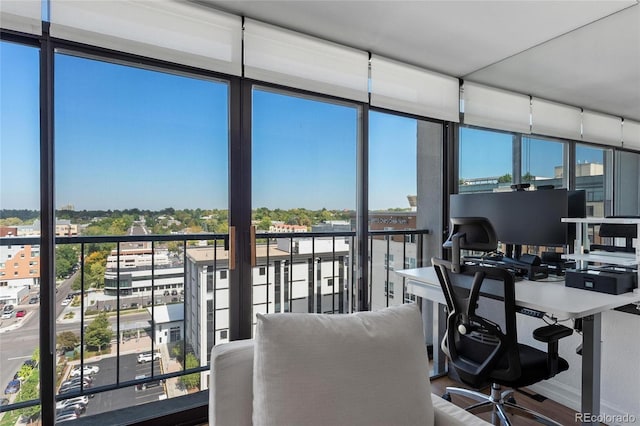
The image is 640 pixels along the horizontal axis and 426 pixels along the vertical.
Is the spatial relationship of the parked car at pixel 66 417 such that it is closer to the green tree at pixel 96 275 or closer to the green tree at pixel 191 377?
the green tree at pixel 191 377

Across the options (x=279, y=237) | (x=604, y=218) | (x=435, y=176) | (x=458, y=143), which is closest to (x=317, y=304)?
(x=279, y=237)

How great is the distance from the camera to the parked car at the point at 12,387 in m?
1.66

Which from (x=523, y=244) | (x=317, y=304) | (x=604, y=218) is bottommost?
(x=317, y=304)

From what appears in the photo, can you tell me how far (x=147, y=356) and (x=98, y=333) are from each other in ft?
1.11

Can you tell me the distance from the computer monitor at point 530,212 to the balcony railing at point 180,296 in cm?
76

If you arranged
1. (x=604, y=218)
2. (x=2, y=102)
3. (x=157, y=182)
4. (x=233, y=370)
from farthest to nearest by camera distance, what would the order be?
1. (x=157, y=182)
2. (x=604, y=218)
3. (x=2, y=102)
4. (x=233, y=370)

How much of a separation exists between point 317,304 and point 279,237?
0.77 metres

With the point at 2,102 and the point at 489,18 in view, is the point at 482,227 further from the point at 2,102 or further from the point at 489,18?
the point at 2,102


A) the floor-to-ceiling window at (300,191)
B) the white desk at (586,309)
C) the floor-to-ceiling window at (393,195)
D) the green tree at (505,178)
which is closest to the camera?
the white desk at (586,309)

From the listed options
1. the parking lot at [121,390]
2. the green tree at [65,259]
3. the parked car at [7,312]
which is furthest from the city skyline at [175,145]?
the parking lot at [121,390]

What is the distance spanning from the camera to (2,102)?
162 cm

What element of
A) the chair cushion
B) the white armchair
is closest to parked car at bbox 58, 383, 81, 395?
the white armchair

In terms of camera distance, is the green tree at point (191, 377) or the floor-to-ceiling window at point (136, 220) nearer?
the floor-to-ceiling window at point (136, 220)

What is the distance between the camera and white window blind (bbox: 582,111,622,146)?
69.2 inches
